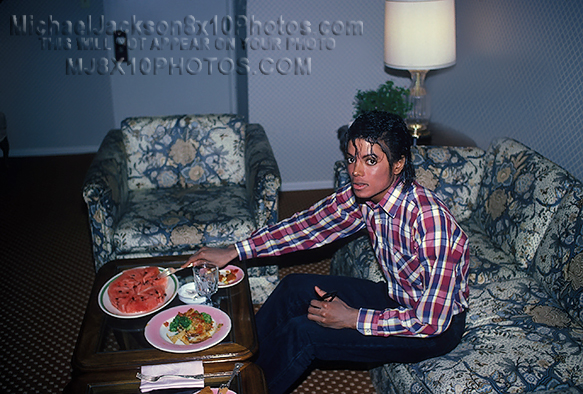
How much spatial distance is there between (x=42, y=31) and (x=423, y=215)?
4.01m

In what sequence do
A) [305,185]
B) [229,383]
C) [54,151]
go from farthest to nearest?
[54,151] → [305,185] → [229,383]

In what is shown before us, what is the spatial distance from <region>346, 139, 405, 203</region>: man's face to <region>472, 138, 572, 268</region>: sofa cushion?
0.82 metres

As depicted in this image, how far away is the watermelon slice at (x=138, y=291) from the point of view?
5.93ft

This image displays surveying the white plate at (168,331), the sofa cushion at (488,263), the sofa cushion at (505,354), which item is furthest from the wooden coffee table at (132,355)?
the sofa cushion at (488,263)

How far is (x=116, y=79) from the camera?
4.58 m

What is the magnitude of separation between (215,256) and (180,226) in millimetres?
694

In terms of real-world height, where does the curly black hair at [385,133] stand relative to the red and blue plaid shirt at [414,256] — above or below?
above

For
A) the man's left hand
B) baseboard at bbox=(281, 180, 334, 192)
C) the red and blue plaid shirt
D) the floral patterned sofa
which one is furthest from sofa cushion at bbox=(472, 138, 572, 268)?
baseboard at bbox=(281, 180, 334, 192)

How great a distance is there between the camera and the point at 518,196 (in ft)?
7.59

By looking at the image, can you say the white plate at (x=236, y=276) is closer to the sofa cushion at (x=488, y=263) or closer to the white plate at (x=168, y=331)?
the white plate at (x=168, y=331)

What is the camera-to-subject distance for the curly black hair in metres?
1.61

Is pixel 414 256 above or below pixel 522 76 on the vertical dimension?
below

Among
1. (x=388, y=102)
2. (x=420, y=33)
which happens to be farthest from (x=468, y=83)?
(x=420, y=33)

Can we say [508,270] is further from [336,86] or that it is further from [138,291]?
[336,86]
